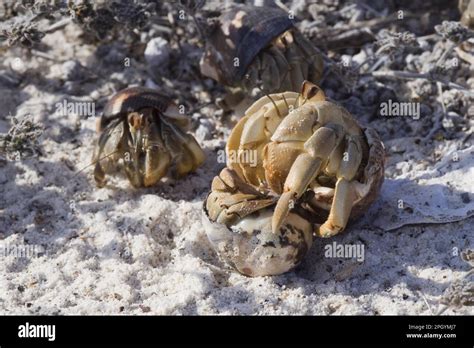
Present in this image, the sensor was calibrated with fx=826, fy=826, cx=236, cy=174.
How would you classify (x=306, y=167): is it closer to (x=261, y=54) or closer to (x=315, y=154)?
(x=315, y=154)

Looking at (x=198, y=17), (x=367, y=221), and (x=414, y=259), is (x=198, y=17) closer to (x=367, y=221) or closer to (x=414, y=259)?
(x=367, y=221)

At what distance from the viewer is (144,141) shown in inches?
172

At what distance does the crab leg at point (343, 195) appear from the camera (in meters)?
3.49

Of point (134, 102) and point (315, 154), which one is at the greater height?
point (315, 154)

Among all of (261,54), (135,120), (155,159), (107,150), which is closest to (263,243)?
(155,159)

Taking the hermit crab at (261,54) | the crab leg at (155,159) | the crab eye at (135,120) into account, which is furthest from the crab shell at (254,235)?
the hermit crab at (261,54)

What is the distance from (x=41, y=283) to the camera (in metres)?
3.73

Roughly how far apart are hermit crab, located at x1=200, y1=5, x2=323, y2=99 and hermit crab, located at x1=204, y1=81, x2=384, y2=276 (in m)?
1.02

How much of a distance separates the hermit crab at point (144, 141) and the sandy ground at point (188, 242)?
0.11 m

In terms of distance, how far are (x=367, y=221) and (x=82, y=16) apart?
2031mm

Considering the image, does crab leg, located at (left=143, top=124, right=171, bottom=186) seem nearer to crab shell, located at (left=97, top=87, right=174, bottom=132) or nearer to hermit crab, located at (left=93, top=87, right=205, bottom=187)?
hermit crab, located at (left=93, top=87, right=205, bottom=187)

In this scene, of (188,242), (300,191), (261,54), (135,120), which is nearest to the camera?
(300,191)

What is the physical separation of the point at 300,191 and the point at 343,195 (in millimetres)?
252
